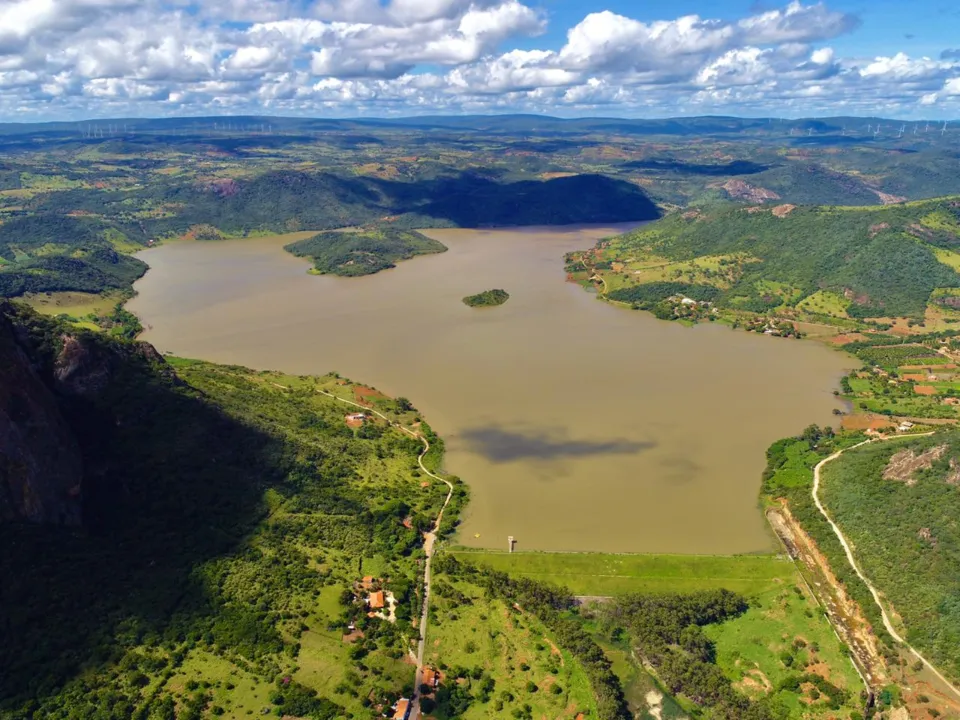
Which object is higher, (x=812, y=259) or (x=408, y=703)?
(x=408, y=703)

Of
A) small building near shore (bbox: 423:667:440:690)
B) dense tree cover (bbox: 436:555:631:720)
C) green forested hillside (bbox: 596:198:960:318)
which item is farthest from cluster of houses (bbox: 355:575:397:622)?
green forested hillside (bbox: 596:198:960:318)

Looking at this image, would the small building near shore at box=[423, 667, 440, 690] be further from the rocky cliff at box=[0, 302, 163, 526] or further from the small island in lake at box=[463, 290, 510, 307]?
the small island in lake at box=[463, 290, 510, 307]

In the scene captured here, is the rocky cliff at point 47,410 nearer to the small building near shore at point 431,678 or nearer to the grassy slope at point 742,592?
the small building near shore at point 431,678

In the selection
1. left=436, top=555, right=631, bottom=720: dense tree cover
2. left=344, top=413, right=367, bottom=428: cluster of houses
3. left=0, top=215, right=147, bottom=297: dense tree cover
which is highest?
left=436, top=555, right=631, bottom=720: dense tree cover

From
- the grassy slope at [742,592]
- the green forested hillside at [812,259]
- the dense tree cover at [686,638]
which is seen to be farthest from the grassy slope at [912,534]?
the green forested hillside at [812,259]

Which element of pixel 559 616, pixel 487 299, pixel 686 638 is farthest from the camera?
pixel 487 299

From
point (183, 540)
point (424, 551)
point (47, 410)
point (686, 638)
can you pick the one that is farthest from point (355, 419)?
point (686, 638)

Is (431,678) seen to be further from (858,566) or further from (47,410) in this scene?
(858,566)
